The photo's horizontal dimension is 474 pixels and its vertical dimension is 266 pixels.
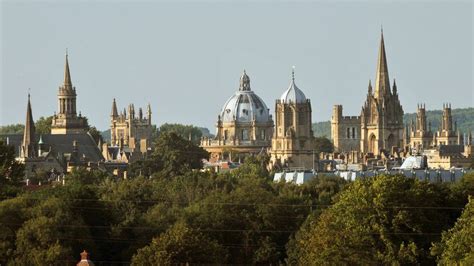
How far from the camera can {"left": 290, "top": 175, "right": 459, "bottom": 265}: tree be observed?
289 ft

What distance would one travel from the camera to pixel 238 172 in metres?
156

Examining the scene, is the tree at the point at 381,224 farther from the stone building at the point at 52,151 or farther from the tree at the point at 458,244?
the stone building at the point at 52,151

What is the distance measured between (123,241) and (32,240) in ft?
15.5

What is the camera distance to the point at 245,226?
99.1 metres

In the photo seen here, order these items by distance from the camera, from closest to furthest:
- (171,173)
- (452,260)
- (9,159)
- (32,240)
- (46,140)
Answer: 1. (452,260)
2. (32,240)
3. (9,159)
4. (171,173)
5. (46,140)

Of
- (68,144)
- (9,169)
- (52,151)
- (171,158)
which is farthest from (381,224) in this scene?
(68,144)

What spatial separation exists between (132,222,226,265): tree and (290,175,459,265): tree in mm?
3429

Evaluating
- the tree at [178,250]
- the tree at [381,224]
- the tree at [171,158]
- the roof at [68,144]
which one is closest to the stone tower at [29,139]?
the roof at [68,144]

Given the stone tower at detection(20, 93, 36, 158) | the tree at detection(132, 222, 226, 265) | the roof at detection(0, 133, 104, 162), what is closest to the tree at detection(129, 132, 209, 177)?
the stone tower at detection(20, 93, 36, 158)

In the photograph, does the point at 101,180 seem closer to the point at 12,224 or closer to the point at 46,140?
the point at 12,224

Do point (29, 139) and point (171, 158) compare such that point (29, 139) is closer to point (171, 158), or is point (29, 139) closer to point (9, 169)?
point (171, 158)

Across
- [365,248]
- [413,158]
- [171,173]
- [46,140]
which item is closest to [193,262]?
[365,248]

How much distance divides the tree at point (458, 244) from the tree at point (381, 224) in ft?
3.82

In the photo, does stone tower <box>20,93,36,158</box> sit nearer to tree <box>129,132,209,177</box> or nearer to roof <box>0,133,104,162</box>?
roof <box>0,133,104,162</box>
